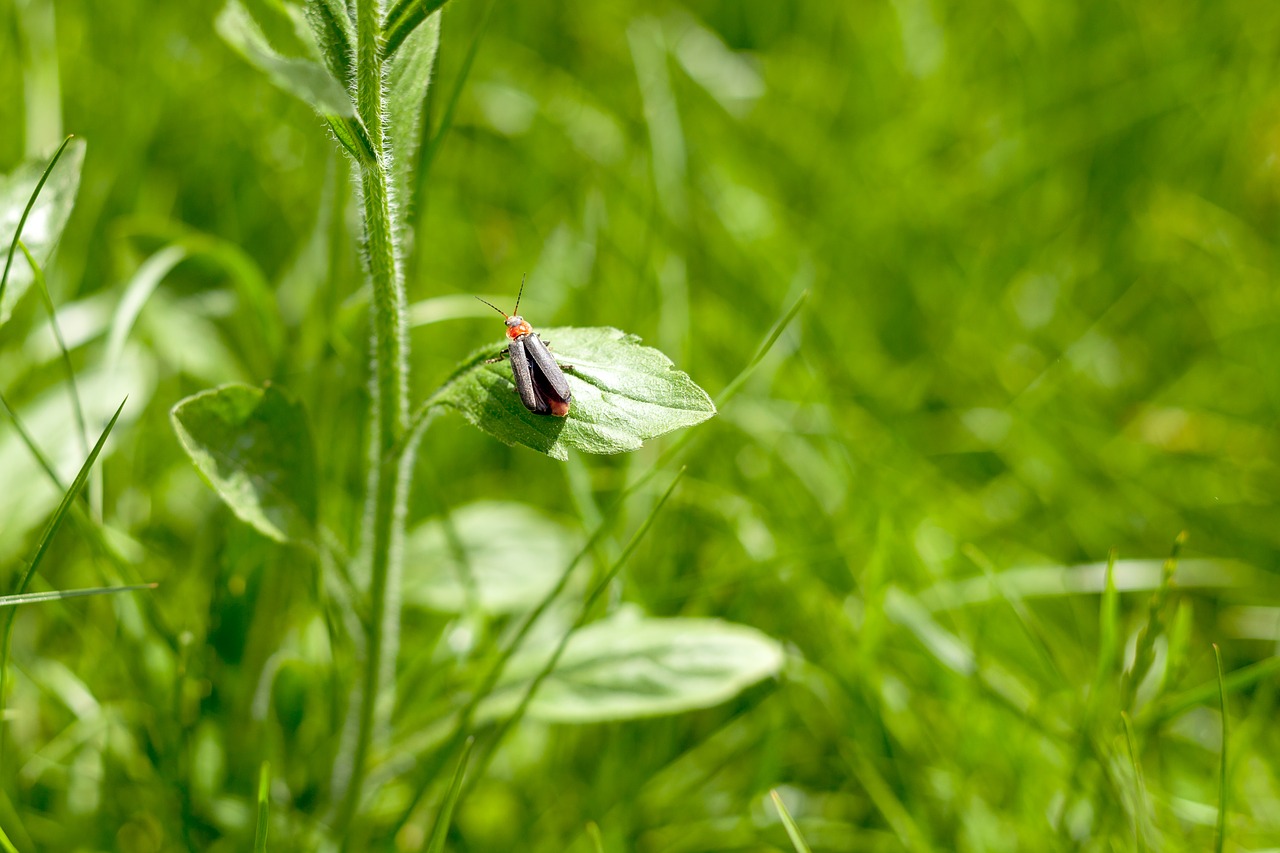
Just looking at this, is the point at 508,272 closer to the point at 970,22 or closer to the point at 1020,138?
the point at 1020,138

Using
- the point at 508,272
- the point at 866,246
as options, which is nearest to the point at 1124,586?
the point at 866,246

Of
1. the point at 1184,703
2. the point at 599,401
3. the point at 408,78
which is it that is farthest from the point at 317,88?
the point at 1184,703

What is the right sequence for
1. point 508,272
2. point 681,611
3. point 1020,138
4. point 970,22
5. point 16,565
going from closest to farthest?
point 16,565, point 681,611, point 508,272, point 1020,138, point 970,22

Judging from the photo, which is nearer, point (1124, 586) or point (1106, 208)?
point (1124, 586)

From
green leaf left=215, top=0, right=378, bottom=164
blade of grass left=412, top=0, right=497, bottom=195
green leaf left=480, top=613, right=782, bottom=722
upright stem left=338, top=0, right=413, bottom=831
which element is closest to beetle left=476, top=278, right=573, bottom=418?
upright stem left=338, top=0, right=413, bottom=831

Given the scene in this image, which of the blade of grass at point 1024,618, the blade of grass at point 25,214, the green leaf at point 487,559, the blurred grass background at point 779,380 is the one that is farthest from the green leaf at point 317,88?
the blade of grass at point 1024,618

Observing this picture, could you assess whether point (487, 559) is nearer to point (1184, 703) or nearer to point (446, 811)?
point (446, 811)

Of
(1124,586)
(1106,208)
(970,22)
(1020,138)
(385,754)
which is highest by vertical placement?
(970,22)

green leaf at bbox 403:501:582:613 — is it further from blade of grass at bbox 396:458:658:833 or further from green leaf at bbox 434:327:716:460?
green leaf at bbox 434:327:716:460

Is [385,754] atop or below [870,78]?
below
